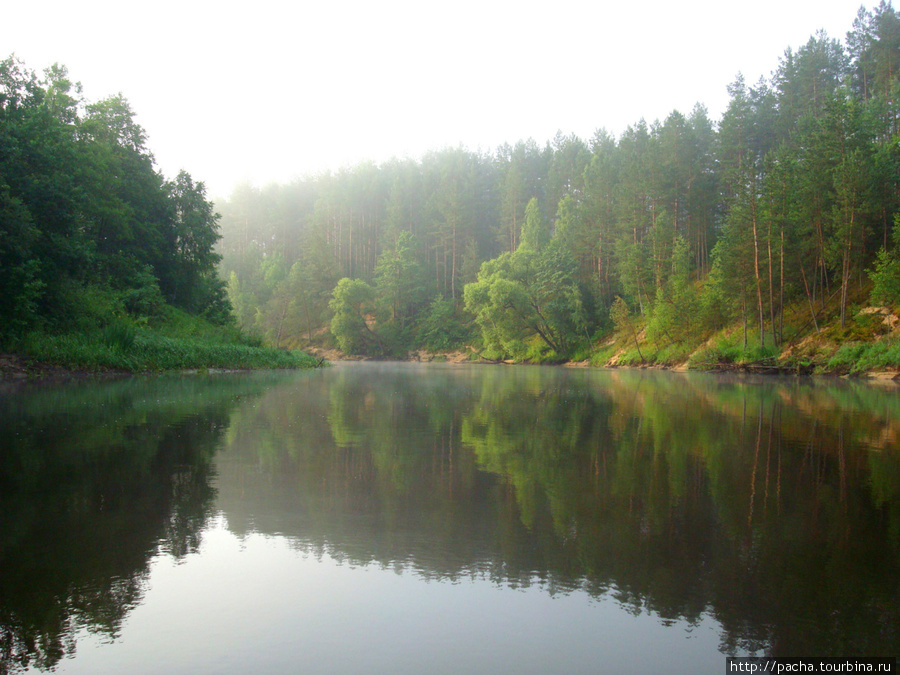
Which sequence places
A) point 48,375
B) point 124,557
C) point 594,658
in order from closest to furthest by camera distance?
point 594,658, point 124,557, point 48,375

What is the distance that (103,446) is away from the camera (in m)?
6.82

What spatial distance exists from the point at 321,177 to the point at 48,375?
8412 centimetres

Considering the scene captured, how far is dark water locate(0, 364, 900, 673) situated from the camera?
258 centimetres

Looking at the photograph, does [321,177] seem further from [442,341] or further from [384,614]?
[384,614]

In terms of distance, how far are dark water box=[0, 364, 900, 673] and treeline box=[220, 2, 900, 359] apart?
31060 millimetres

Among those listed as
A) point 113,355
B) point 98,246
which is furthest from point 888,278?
point 98,246

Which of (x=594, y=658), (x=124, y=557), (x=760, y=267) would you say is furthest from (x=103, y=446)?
(x=760, y=267)

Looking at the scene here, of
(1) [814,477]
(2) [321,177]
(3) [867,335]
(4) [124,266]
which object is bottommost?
(1) [814,477]

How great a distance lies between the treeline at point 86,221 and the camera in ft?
59.3

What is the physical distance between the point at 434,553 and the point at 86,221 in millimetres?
30015

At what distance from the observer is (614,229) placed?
59.6 m

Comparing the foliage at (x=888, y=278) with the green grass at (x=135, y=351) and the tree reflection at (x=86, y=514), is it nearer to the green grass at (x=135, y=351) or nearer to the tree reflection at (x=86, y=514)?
the green grass at (x=135, y=351)

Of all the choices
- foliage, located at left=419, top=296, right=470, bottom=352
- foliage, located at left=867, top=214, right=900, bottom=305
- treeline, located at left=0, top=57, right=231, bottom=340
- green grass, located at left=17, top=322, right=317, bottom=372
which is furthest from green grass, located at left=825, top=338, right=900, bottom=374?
foliage, located at left=419, top=296, right=470, bottom=352

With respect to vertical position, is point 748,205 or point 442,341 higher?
point 748,205
